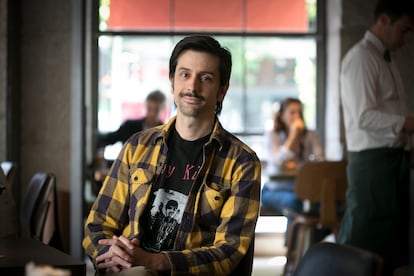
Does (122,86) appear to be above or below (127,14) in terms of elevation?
below

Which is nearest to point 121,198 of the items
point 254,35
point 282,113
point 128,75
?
point 282,113

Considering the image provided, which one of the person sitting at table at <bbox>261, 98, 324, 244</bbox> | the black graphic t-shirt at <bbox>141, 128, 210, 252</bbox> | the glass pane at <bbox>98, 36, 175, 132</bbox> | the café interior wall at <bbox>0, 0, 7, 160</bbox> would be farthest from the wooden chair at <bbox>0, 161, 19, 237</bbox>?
the glass pane at <bbox>98, 36, 175, 132</bbox>

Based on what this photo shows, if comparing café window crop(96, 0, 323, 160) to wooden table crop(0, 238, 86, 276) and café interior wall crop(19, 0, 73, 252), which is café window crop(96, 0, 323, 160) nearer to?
café interior wall crop(19, 0, 73, 252)

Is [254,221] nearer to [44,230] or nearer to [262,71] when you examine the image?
[44,230]

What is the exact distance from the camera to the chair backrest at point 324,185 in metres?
6.11

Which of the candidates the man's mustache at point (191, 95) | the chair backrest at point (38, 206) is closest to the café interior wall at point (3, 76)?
the chair backrest at point (38, 206)

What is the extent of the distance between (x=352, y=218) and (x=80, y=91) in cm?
267

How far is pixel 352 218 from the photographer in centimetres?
459

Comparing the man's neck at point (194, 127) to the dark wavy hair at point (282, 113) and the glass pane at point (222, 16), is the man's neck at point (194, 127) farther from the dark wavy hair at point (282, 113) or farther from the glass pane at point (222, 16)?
the glass pane at point (222, 16)

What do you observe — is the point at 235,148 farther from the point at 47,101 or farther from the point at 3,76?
the point at 47,101

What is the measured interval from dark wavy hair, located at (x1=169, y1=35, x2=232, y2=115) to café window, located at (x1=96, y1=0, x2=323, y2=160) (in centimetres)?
461

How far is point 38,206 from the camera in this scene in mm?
4008

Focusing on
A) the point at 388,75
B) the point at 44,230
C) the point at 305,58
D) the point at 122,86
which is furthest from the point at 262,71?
the point at 44,230

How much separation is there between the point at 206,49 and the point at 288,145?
15.3ft
